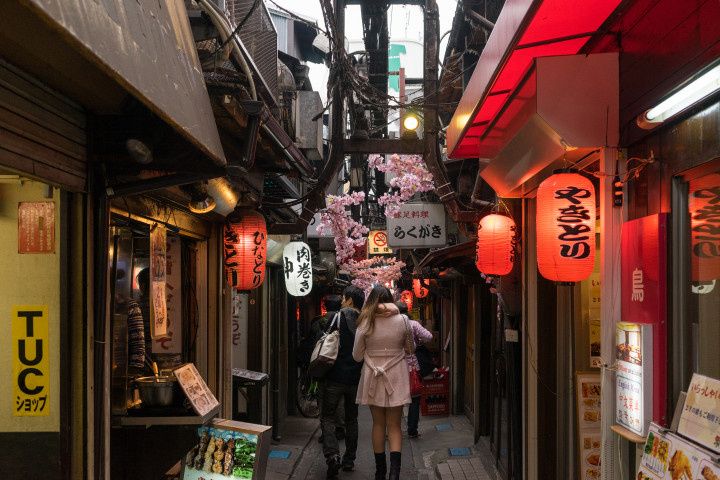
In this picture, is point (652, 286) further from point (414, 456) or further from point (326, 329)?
point (414, 456)

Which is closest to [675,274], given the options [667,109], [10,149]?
[667,109]

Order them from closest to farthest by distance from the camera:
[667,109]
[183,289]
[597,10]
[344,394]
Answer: [667,109] < [597,10] < [183,289] < [344,394]

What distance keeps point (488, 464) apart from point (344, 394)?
311cm

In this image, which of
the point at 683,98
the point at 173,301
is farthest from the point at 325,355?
the point at 683,98

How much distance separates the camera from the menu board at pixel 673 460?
4.25 metres

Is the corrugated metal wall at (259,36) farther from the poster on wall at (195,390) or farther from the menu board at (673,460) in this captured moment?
the menu board at (673,460)

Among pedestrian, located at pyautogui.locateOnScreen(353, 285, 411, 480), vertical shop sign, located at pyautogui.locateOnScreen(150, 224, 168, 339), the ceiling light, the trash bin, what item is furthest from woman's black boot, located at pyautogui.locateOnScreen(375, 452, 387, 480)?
the ceiling light

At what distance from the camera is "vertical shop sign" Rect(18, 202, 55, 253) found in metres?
5.74

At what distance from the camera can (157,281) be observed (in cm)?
771

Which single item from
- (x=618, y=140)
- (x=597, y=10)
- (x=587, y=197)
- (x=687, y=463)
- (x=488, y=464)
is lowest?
(x=488, y=464)

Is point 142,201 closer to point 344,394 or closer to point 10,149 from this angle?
point 10,149

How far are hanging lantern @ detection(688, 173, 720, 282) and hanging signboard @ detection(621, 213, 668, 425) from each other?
300 millimetres

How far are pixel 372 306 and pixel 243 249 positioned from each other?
7.41 feet

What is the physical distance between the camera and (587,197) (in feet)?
21.4
